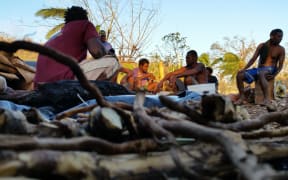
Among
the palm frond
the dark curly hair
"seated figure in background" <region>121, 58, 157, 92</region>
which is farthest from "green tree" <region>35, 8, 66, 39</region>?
the dark curly hair

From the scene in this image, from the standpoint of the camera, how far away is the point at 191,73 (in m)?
6.64

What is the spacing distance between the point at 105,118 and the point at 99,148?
0.14 m

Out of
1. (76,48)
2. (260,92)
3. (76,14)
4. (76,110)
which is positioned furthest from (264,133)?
(260,92)

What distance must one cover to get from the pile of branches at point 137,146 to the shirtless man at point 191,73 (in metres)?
5.36

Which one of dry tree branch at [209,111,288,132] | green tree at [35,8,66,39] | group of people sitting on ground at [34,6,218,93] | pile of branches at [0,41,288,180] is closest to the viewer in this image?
pile of branches at [0,41,288,180]

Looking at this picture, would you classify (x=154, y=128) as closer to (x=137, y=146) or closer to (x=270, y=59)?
(x=137, y=146)

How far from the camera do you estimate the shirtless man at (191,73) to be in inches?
259

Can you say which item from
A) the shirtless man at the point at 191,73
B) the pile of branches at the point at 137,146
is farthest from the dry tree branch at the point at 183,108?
the shirtless man at the point at 191,73

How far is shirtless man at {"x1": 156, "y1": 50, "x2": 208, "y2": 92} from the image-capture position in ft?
21.6

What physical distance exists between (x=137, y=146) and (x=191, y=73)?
18.9 ft

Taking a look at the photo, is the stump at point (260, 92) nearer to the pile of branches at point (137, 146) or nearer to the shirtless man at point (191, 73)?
the shirtless man at point (191, 73)

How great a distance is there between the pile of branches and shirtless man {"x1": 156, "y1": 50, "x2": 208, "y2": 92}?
536 cm

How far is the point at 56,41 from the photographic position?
3.13 meters

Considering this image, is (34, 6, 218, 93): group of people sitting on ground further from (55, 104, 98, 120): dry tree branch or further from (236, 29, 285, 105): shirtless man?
(236, 29, 285, 105): shirtless man
